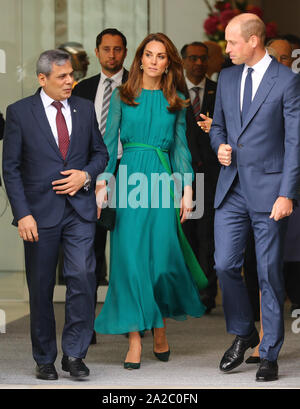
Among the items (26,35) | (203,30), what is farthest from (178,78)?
(203,30)

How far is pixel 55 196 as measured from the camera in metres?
4.74

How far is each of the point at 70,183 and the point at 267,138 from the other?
0.98m

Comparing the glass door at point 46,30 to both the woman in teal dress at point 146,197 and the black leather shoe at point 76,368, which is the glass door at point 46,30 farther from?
the black leather shoe at point 76,368

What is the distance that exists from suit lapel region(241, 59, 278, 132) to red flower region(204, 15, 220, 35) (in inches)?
139

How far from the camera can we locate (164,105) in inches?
206

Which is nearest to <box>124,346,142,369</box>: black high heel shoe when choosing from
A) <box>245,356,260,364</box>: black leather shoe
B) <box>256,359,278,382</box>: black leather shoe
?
<box>245,356,260,364</box>: black leather shoe

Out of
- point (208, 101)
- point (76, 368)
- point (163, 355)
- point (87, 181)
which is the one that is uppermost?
point (208, 101)

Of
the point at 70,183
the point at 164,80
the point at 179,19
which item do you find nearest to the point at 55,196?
the point at 70,183

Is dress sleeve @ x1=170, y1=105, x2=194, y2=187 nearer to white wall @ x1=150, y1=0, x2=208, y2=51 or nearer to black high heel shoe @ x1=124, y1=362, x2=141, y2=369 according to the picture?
black high heel shoe @ x1=124, y1=362, x2=141, y2=369

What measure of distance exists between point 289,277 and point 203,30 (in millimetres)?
2484

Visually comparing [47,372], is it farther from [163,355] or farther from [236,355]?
[236,355]

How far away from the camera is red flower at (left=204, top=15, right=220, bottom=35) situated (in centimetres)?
816
